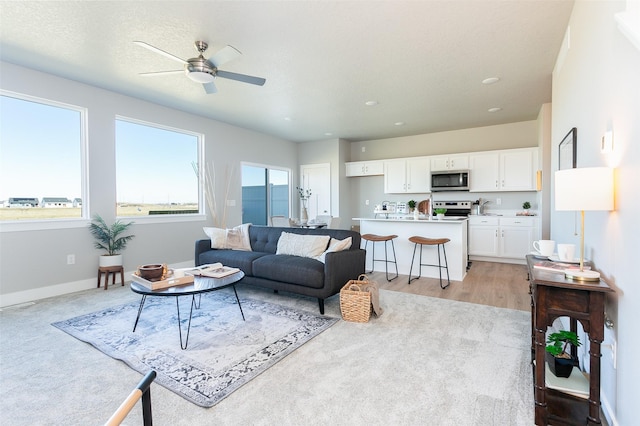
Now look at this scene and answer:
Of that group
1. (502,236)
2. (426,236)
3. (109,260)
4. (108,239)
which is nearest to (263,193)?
(108,239)

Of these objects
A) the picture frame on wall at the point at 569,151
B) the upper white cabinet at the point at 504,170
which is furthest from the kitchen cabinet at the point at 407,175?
the picture frame on wall at the point at 569,151

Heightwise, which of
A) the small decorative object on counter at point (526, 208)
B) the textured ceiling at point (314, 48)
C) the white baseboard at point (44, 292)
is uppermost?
the textured ceiling at point (314, 48)

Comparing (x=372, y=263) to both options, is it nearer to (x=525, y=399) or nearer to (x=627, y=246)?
(x=525, y=399)

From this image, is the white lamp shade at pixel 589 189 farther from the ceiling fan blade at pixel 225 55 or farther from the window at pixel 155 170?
the window at pixel 155 170

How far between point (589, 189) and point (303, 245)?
2.77m

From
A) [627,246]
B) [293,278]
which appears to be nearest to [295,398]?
[293,278]

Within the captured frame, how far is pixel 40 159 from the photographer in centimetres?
386

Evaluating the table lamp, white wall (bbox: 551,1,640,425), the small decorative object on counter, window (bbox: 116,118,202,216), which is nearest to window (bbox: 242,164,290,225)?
window (bbox: 116,118,202,216)

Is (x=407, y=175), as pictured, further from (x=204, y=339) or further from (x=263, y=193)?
(x=204, y=339)

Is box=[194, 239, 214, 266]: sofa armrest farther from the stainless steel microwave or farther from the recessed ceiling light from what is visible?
the stainless steel microwave

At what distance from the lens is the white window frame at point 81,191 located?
3605 millimetres

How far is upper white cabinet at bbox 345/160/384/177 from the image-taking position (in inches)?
290

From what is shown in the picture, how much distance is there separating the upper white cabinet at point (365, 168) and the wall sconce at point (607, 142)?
5674mm

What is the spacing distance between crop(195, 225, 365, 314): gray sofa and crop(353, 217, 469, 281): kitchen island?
1420 millimetres
